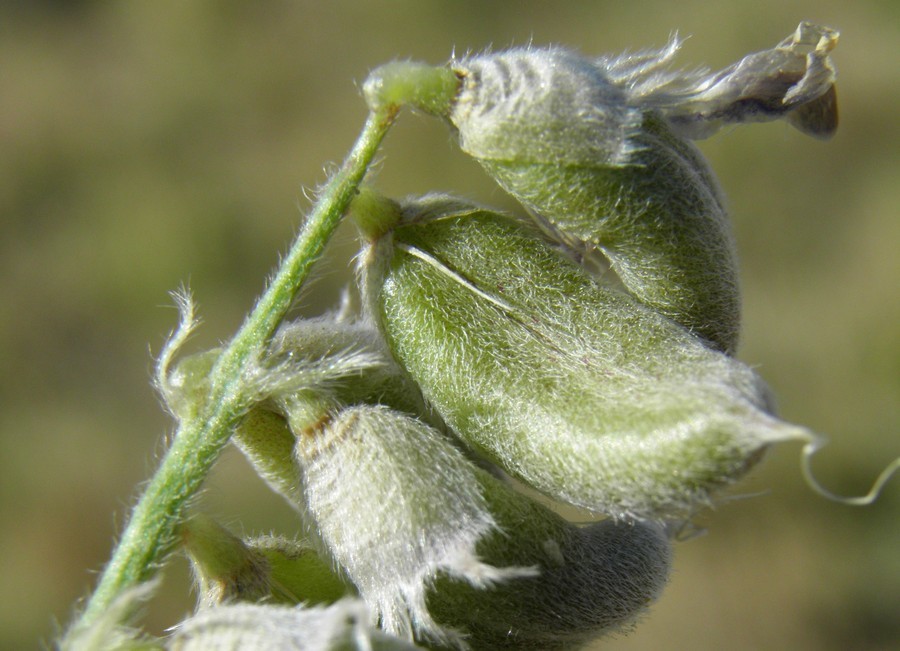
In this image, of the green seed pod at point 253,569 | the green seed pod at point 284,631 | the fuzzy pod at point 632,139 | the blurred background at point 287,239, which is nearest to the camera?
the green seed pod at point 284,631

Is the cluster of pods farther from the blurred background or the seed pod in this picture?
the blurred background

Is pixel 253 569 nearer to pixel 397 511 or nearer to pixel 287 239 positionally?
pixel 397 511

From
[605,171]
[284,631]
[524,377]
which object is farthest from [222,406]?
[605,171]

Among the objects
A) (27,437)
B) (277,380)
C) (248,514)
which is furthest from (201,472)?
(27,437)

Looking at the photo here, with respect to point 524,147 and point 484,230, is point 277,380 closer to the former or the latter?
point 484,230

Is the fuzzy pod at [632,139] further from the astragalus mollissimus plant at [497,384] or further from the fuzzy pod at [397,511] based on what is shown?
the fuzzy pod at [397,511]

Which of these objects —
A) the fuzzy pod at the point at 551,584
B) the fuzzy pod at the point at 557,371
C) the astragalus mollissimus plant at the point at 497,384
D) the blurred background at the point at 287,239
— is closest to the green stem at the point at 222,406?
the astragalus mollissimus plant at the point at 497,384
